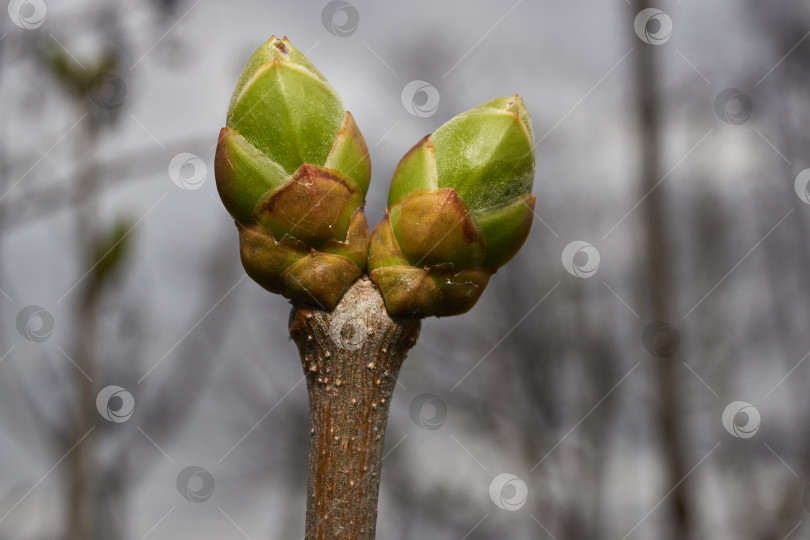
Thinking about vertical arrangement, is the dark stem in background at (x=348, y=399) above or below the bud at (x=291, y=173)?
below

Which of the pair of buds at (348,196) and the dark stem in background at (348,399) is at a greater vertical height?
the pair of buds at (348,196)

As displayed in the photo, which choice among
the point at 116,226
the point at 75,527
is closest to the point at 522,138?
the point at 116,226

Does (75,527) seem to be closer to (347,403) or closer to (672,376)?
(672,376)

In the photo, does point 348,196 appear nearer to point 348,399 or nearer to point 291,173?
point 291,173

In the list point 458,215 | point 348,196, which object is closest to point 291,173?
point 348,196
